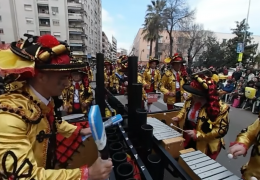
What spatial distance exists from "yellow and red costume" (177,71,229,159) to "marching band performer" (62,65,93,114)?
2.32 m

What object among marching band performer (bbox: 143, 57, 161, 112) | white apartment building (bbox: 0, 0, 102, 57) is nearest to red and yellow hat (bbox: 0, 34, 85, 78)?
marching band performer (bbox: 143, 57, 161, 112)

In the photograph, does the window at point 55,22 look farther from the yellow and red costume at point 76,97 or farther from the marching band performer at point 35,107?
the marching band performer at point 35,107

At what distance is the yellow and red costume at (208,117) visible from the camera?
1879 millimetres

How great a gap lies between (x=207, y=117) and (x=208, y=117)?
0.04ft

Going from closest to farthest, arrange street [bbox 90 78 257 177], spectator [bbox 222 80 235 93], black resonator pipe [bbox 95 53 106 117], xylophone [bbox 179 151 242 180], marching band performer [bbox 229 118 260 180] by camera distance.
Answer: xylophone [bbox 179 151 242 180]
marching band performer [bbox 229 118 260 180]
black resonator pipe [bbox 95 53 106 117]
street [bbox 90 78 257 177]
spectator [bbox 222 80 235 93]

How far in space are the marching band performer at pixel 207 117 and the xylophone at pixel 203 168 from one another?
1.48 feet

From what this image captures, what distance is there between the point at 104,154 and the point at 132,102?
0.93m

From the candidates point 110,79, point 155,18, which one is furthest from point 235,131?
point 155,18

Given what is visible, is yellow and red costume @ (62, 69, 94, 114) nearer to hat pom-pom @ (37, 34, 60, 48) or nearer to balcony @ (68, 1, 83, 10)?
hat pom-pom @ (37, 34, 60, 48)

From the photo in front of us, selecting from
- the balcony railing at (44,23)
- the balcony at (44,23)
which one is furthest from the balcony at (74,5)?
the balcony railing at (44,23)

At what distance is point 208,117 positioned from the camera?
1964 mm

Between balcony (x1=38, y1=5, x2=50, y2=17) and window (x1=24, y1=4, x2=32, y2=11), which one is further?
balcony (x1=38, y1=5, x2=50, y2=17)

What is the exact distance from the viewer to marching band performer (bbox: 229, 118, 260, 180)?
1426 millimetres

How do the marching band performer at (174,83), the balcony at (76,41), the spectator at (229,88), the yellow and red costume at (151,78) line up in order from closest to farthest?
the marching band performer at (174,83)
the yellow and red costume at (151,78)
the spectator at (229,88)
the balcony at (76,41)
